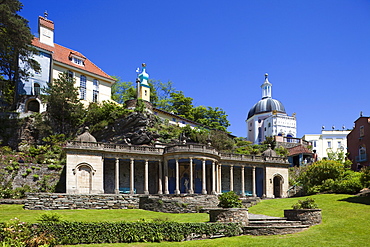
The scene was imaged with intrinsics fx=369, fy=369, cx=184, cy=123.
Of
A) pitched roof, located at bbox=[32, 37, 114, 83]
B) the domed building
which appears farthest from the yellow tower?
the domed building

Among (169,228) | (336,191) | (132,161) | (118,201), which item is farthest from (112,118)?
(169,228)

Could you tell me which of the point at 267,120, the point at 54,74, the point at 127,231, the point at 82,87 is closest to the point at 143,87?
the point at 82,87

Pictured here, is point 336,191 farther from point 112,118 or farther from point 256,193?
point 112,118

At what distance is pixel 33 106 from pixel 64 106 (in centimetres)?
539

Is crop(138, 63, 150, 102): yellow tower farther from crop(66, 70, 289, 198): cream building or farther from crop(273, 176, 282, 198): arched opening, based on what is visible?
crop(273, 176, 282, 198): arched opening

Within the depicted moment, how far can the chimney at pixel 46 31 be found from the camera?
5847 centimetres

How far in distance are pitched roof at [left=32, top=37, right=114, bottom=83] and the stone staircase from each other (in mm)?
44388

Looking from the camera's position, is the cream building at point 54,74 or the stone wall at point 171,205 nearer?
the stone wall at point 171,205

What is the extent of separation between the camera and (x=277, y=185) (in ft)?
174

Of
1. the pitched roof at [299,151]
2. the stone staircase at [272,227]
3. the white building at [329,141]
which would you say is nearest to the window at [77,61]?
the pitched roof at [299,151]

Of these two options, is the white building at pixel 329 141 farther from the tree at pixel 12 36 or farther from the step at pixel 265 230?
the step at pixel 265 230

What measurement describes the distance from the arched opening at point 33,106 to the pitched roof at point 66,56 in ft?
24.4

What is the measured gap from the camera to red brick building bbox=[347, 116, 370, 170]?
49.5 meters

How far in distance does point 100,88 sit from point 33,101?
39.5 feet
